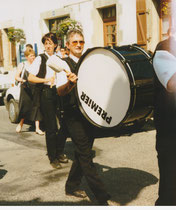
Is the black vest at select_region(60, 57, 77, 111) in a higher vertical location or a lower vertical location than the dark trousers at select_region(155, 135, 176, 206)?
higher

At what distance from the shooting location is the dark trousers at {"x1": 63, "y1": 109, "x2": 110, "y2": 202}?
3414 millimetres

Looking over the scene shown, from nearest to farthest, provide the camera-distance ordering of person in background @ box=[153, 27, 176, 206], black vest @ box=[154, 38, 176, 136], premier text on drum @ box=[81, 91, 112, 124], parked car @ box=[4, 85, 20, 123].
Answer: person in background @ box=[153, 27, 176, 206] → black vest @ box=[154, 38, 176, 136] → premier text on drum @ box=[81, 91, 112, 124] → parked car @ box=[4, 85, 20, 123]

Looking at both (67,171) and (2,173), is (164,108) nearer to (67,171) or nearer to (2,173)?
(67,171)

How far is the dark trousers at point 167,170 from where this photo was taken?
256 centimetres

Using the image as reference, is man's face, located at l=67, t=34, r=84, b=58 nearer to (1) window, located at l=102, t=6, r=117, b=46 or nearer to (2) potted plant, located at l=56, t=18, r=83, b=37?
(1) window, located at l=102, t=6, r=117, b=46

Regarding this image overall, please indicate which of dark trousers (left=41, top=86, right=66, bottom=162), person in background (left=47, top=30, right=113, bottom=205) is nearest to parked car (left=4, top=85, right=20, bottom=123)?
dark trousers (left=41, top=86, right=66, bottom=162)

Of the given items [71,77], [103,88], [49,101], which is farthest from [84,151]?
[49,101]

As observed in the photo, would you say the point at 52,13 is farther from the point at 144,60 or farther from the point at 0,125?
the point at 144,60

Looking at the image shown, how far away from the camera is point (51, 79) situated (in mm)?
4973

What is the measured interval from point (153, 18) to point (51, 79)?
7107 mm

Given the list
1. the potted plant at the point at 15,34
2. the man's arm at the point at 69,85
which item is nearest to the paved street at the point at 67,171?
the man's arm at the point at 69,85

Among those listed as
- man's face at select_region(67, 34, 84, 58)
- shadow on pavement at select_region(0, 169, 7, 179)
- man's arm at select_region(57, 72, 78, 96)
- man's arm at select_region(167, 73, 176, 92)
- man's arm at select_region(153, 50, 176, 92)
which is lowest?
shadow on pavement at select_region(0, 169, 7, 179)

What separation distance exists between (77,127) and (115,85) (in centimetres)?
57
